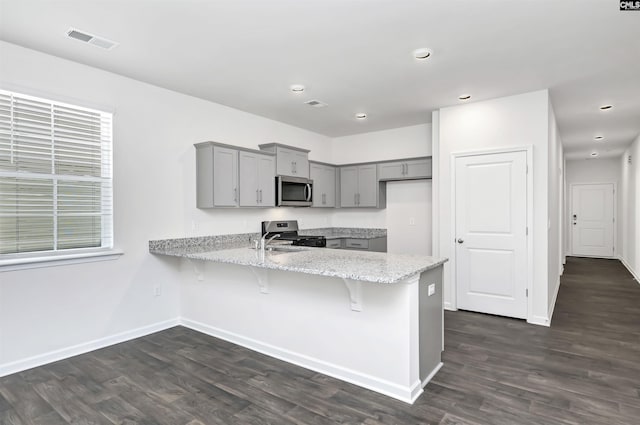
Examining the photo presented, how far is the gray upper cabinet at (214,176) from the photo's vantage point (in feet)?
13.9

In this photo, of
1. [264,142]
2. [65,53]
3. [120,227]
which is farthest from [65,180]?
[264,142]

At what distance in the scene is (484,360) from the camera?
3.12m

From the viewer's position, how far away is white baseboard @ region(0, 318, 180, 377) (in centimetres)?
297

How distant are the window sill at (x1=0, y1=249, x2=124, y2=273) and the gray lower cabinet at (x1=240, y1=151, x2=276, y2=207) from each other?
5.20 feet

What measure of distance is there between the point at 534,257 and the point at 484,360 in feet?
5.47

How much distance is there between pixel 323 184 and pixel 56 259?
387 centimetres

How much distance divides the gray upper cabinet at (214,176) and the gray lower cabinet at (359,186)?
243cm

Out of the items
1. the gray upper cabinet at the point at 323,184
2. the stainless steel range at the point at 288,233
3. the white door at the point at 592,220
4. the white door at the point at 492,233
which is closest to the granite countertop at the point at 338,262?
the stainless steel range at the point at 288,233

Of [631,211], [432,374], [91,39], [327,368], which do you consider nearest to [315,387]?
[327,368]

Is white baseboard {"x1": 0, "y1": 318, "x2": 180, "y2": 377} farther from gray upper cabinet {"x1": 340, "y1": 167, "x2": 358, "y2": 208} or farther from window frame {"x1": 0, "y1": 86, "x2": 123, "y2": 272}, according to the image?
gray upper cabinet {"x1": 340, "y1": 167, "x2": 358, "y2": 208}

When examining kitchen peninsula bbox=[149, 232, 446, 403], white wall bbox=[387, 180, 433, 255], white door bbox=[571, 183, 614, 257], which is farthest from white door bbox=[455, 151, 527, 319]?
white door bbox=[571, 183, 614, 257]

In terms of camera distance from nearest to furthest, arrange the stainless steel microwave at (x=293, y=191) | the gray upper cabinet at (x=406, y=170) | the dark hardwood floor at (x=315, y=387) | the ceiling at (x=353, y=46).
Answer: the dark hardwood floor at (x=315, y=387) → the ceiling at (x=353, y=46) → the stainless steel microwave at (x=293, y=191) → the gray upper cabinet at (x=406, y=170)

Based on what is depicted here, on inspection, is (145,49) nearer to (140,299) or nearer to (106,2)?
(106,2)

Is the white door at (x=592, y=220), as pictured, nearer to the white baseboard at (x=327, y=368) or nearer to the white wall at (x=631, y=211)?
the white wall at (x=631, y=211)
